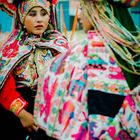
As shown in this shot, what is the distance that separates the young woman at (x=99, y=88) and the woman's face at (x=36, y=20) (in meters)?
1.07

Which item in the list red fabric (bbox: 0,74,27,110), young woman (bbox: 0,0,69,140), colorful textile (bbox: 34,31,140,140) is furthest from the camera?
young woman (bbox: 0,0,69,140)

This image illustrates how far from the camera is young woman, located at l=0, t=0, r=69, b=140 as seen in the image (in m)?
3.12

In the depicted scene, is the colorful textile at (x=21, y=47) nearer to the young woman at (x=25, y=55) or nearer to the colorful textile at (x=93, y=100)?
the young woman at (x=25, y=55)

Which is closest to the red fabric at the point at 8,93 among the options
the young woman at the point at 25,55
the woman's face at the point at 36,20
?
the young woman at the point at 25,55

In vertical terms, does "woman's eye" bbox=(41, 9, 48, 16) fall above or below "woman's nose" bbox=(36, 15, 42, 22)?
above

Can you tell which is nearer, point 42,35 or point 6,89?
point 6,89

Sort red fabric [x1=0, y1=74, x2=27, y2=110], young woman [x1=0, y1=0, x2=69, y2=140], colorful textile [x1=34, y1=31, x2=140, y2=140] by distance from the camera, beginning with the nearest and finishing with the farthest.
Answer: colorful textile [x1=34, y1=31, x2=140, y2=140], red fabric [x1=0, y1=74, x2=27, y2=110], young woman [x1=0, y1=0, x2=69, y2=140]

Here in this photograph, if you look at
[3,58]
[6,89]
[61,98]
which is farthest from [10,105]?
[61,98]

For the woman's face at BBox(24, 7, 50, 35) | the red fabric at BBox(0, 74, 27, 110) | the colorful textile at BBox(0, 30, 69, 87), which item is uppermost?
the woman's face at BBox(24, 7, 50, 35)

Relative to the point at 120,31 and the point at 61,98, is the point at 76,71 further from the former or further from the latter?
the point at 120,31

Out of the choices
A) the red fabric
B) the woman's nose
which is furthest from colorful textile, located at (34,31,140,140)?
the woman's nose

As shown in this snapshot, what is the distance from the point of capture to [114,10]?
2.12m

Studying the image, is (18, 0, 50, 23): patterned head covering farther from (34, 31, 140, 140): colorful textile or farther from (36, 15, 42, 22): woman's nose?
(34, 31, 140, 140): colorful textile

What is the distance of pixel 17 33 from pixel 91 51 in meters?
1.36
